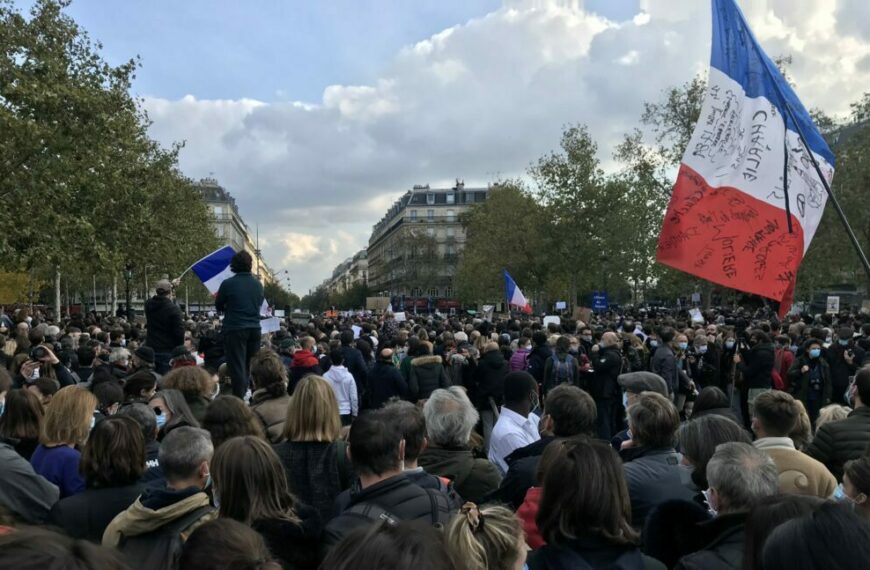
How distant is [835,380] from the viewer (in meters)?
11.6

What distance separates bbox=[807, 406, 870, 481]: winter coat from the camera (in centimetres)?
477

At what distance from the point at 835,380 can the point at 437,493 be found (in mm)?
10482

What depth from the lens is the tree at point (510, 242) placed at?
50.1 m

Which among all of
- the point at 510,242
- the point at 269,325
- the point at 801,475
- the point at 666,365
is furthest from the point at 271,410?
the point at 510,242

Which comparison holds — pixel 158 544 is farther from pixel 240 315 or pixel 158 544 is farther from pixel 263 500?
pixel 240 315

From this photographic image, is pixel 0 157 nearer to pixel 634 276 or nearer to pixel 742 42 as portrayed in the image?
pixel 742 42

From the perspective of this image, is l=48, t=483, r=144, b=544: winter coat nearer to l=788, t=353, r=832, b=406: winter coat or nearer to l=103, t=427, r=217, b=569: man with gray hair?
l=103, t=427, r=217, b=569: man with gray hair

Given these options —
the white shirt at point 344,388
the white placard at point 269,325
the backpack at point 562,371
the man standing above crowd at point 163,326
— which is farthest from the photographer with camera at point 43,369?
the backpack at point 562,371

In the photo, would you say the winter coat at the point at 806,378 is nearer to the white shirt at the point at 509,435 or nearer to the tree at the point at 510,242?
the white shirt at the point at 509,435

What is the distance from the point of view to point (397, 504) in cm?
330

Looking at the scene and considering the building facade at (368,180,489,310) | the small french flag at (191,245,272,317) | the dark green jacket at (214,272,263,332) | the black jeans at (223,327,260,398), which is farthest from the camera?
the building facade at (368,180,489,310)

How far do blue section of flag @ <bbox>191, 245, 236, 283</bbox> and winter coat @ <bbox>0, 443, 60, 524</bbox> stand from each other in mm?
7209

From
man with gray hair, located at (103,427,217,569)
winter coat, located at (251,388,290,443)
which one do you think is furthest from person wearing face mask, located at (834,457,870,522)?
winter coat, located at (251,388,290,443)

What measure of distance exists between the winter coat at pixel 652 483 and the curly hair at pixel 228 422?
222 cm
